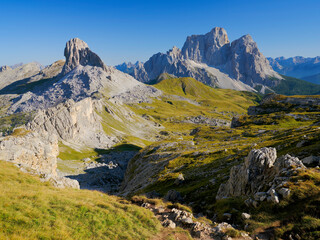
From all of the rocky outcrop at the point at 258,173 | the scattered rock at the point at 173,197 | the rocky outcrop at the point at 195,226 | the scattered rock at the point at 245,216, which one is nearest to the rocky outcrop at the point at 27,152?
the scattered rock at the point at 173,197

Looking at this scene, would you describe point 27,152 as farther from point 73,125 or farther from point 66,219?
point 73,125

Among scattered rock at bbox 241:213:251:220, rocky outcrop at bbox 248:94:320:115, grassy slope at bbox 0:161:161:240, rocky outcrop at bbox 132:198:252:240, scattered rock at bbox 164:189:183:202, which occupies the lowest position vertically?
scattered rock at bbox 164:189:183:202

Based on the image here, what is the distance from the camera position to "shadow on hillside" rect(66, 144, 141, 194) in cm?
9550

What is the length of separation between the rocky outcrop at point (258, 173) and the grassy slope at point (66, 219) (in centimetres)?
1511

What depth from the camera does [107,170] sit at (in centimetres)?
11769

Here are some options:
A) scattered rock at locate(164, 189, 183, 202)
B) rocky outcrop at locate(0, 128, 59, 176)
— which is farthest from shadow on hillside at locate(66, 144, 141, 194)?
scattered rock at locate(164, 189, 183, 202)

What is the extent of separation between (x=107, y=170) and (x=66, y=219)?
345ft

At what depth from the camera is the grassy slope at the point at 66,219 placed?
47.8ft

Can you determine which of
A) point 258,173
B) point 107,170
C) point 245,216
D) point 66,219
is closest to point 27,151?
point 66,219

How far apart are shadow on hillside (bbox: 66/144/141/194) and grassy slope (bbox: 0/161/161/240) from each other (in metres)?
66.4

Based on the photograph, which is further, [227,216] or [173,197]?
[173,197]

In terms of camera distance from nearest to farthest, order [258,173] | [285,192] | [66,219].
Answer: [66,219] < [285,192] < [258,173]

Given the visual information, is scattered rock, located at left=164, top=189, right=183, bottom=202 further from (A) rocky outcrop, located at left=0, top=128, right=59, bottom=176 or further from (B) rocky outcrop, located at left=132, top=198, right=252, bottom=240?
(A) rocky outcrop, located at left=0, top=128, right=59, bottom=176

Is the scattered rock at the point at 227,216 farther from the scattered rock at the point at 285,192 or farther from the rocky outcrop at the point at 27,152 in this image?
the rocky outcrop at the point at 27,152
